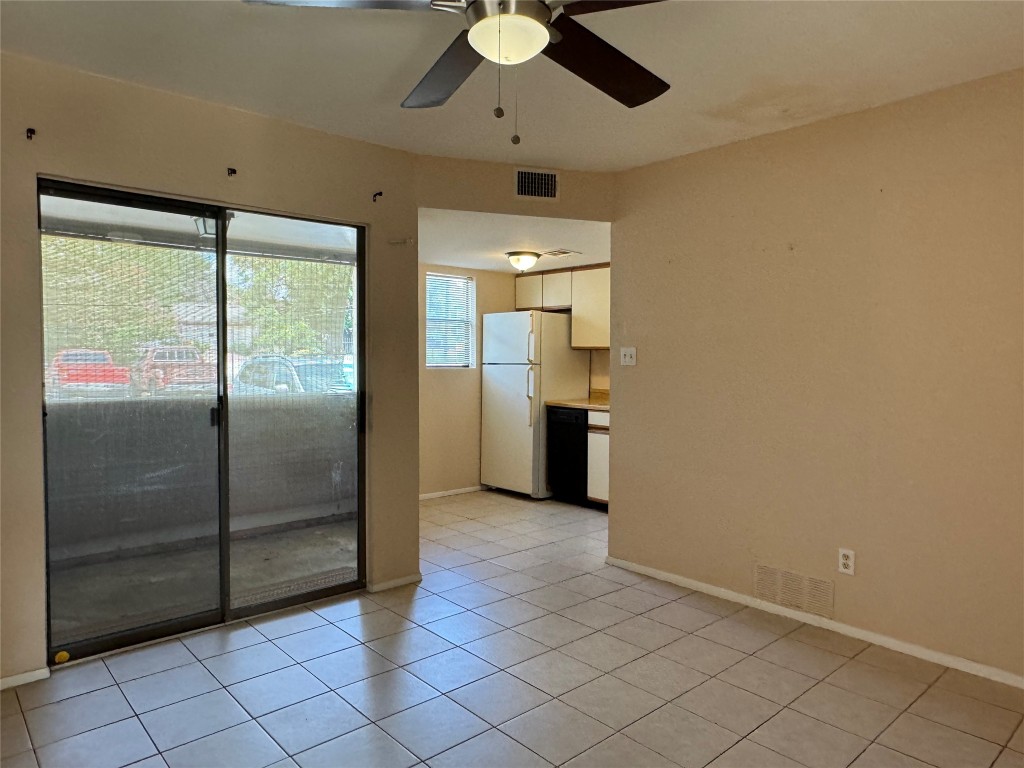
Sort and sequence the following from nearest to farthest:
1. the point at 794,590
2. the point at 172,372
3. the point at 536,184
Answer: the point at 172,372 → the point at 794,590 → the point at 536,184

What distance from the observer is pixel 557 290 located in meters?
6.27

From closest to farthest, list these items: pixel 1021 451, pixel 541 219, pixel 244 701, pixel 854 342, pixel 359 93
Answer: pixel 244 701
pixel 1021 451
pixel 359 93
pixel 854 342
pixel 541 219

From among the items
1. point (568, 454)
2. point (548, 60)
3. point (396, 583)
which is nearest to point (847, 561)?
point (396, 583)

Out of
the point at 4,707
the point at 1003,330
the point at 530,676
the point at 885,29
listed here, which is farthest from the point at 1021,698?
the point at 4,707

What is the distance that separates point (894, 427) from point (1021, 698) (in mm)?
1167

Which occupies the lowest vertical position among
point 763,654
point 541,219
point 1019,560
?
point 763,654

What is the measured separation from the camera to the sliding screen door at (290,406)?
3.30 metres

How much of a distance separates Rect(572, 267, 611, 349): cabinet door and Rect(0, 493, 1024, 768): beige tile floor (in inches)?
111

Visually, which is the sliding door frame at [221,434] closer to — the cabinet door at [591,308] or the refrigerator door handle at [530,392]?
the refrigerator door handle at [530,392]

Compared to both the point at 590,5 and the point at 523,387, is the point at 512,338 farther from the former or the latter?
the point at 590,5

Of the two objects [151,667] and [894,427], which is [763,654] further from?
[151,667]

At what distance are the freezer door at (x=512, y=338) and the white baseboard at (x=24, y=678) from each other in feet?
13.7

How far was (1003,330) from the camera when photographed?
2699 millimetres

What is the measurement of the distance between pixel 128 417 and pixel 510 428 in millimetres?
3680
